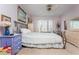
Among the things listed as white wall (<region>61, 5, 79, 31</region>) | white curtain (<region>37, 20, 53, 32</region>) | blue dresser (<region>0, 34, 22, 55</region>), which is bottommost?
blue dresser (<region>0, 34, 22, 55</region>)

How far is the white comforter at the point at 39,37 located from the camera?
2822mm

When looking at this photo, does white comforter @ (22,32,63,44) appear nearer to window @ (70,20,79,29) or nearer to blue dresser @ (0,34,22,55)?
blue dresser @ (0,34,22,55)

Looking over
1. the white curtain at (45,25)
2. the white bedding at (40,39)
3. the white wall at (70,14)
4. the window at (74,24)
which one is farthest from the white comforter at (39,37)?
the window at (74,24)

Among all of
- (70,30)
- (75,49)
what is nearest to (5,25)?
(70,30)

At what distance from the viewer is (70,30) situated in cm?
272

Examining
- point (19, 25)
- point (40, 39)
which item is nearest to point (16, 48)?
point (19, 25)

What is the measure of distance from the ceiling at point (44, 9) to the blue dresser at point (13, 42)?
0.69 m

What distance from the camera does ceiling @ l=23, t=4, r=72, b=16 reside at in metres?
2.46

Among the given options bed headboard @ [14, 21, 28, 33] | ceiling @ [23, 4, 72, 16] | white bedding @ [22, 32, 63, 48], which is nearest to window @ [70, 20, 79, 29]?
ceiling @ [23, 4, 72, 16]

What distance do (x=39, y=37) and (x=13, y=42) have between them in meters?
0.76

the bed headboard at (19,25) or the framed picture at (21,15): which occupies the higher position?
the framed picture at (21,15)

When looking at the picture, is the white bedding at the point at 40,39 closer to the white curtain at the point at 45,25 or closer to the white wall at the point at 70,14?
the white curtain at the point at 45,25
